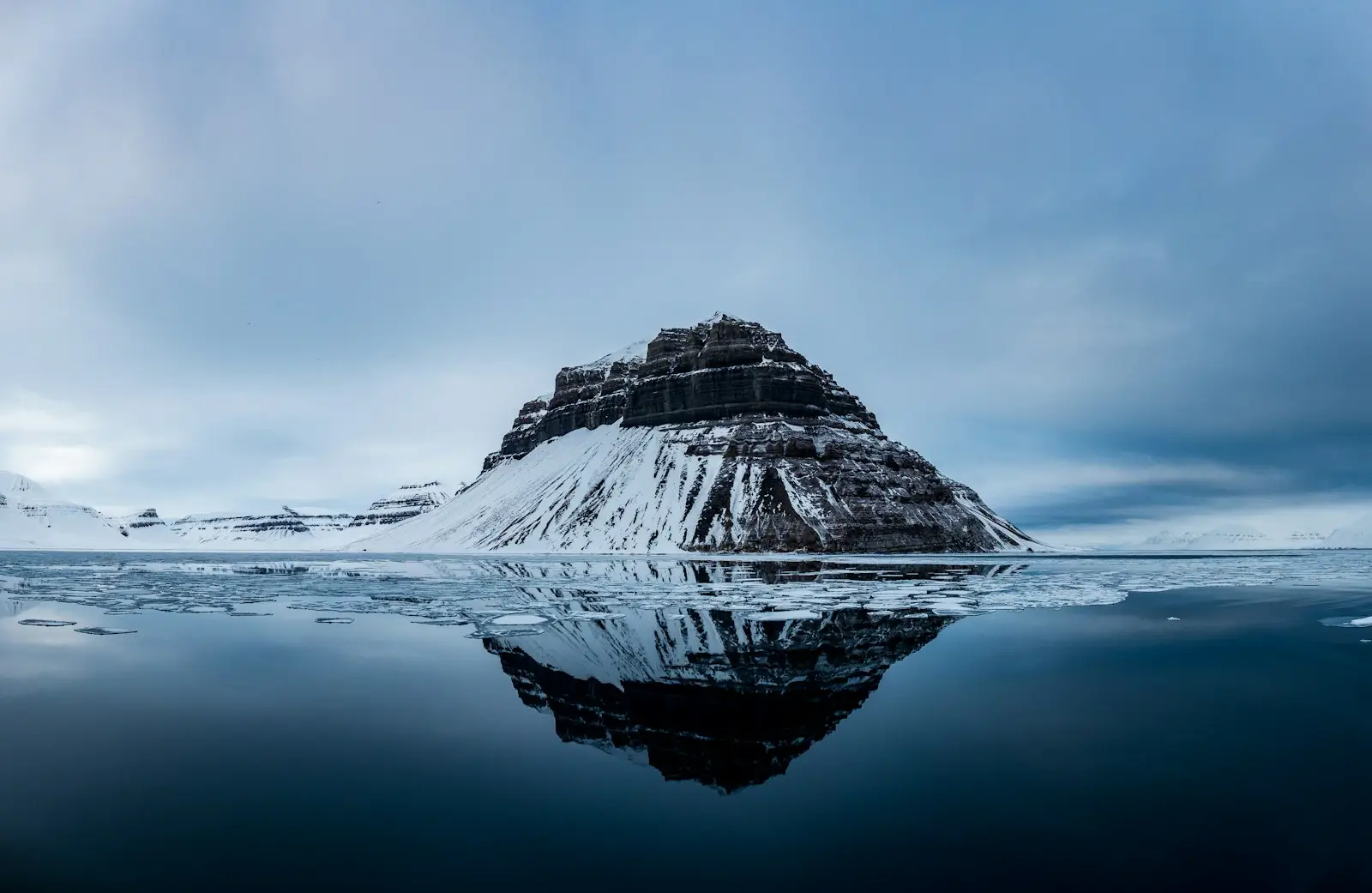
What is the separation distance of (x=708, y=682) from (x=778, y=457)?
11688 centimetres

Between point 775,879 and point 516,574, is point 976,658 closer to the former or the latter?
point 775,879

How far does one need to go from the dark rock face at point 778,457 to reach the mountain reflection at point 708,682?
8948 cm

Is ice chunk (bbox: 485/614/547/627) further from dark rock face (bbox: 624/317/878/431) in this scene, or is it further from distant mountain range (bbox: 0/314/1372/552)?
dark rock face (bbox: 624/317/878/431)

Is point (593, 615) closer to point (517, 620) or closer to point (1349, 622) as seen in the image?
point (517, 620)

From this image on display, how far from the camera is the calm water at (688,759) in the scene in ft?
23.0

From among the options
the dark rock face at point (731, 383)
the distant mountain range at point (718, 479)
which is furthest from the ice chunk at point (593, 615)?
the dark rock face at point (731, 383)

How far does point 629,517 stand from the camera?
13212cm

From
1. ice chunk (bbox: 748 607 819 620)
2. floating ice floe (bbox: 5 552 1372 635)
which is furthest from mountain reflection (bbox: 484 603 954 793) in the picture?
floating ice floe (bbox: 5 552 1372 635)

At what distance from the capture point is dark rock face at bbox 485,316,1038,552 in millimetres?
116375

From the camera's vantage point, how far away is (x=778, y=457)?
130625 mm

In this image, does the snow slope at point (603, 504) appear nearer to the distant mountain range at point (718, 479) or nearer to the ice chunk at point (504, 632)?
the distant mountain range at point (718, 479)

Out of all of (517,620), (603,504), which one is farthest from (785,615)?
(603,504)

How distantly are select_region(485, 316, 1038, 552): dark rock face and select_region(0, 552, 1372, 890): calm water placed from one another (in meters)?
93.3

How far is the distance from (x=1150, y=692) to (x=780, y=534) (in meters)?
99.4
